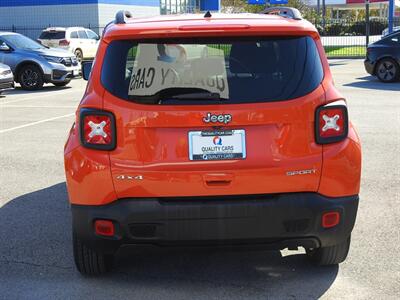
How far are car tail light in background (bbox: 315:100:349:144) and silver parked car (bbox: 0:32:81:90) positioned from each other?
49.1 ft

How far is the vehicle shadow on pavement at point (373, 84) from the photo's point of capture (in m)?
15.5

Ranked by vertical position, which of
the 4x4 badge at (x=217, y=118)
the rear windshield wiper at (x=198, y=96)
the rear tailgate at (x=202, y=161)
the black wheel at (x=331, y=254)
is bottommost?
the black wheel at (x=331, y=254)

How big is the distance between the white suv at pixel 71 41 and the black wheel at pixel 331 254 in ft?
70.6

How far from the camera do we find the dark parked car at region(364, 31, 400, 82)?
54.0 ft

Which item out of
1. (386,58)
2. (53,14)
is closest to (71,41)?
(386,58)

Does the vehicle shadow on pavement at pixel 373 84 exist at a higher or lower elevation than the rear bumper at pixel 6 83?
lower

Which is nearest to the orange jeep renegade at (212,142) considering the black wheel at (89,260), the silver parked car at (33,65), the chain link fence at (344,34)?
the black wheel at (89,260)

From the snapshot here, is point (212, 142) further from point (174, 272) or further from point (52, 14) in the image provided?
point (52, 14)

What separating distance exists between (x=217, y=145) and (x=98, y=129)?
714mm

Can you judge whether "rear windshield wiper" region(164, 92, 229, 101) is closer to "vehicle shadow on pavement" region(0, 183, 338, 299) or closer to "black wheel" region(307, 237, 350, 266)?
"vehicle shadow on pavement" region(0, 183, 338, 299)

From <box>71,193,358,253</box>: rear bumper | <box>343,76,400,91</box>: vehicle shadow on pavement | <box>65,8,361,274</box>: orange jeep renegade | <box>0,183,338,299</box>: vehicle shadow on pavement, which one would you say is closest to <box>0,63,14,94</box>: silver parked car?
<box>343,76,400,91</box>: vehicle shadow on pavement

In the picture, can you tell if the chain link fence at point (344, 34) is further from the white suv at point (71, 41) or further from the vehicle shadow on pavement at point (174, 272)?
the vehicle shadow on pavement at point (174, 272)

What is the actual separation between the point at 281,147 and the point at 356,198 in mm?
623

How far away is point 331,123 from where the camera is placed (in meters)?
3.54
